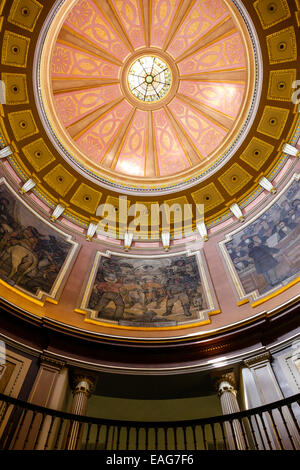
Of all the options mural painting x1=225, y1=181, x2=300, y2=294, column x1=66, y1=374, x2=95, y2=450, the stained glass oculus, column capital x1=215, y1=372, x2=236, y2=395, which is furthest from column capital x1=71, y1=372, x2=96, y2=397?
the stained glass oculus

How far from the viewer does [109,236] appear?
46.9 feet

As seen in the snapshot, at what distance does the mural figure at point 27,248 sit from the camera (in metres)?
10.6

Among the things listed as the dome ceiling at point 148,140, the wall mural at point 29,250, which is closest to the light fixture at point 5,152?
the dome ceiling at point 148,140

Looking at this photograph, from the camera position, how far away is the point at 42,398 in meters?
8.16

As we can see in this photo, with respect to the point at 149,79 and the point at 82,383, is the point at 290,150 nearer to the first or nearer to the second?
the point at 149,79

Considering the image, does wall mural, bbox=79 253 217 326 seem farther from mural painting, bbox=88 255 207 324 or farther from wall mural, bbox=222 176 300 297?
wall mural, bbox=222 176 300 297

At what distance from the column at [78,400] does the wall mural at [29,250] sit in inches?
119

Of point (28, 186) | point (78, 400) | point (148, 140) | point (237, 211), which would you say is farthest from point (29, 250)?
point (148, 140)

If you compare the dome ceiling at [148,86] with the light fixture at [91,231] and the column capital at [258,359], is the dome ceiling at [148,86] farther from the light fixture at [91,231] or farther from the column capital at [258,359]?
the column capital at [258,359]

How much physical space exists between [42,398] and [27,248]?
16.6 feet

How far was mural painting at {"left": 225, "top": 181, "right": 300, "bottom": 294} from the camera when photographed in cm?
1077

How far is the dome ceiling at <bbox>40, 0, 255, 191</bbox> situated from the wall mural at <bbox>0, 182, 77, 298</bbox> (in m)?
3.56

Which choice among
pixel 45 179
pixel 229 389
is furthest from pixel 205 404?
pixel 45 179

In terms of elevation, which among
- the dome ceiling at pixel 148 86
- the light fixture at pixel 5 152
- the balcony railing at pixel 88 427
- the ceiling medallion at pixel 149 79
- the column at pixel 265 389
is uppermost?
the ceiling medallion at pixel 149 79
